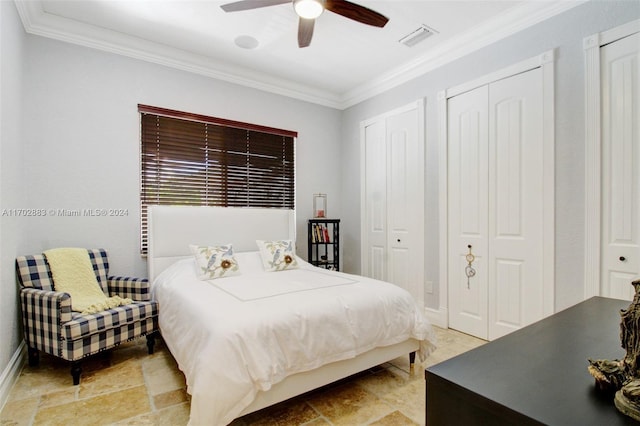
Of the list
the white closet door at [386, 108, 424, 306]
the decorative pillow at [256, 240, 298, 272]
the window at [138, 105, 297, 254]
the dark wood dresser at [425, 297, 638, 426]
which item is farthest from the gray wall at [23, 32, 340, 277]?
the dark wood dresser at [425, 297, 638, 426]

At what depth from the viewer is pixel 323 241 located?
4430mm

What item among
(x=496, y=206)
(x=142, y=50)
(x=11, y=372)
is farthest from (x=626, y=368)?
(x=142, y=50)

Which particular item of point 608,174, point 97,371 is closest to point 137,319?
point 97,371

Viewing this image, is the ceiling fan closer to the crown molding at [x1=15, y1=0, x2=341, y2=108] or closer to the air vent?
the air vent

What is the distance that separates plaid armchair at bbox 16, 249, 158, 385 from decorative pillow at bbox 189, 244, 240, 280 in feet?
1.54

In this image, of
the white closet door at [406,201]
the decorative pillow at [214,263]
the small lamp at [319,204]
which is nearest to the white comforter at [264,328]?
the decorative pillow at [214,263]

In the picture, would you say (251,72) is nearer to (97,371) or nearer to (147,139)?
(147,139)

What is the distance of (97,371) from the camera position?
2.46 m

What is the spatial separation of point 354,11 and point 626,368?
255 centimetres

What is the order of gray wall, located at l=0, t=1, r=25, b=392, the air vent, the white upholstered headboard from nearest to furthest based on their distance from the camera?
gray wall, located at l=0, t=1, r=25, b=392 < the air vent < the white upholstered headboard

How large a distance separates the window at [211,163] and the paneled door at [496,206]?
2140 mm

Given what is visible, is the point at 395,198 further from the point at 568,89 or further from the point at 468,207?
the point at 568,89

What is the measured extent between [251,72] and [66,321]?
316 centimetres

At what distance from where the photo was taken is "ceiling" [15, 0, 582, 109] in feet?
A: 9.10
